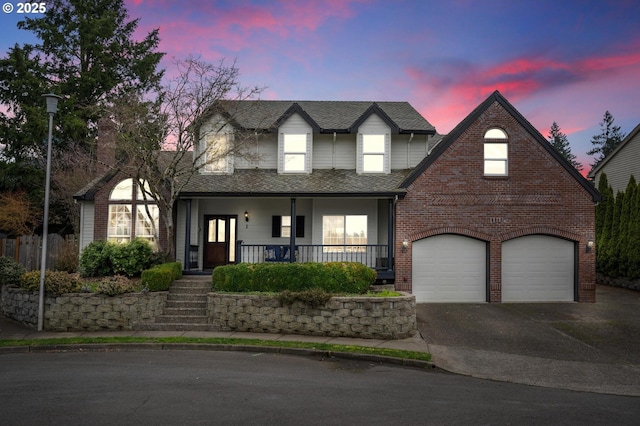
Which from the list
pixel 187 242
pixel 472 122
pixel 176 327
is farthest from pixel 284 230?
pixel 472 122

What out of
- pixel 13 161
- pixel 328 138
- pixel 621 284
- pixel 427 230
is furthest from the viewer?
pixel 13 161

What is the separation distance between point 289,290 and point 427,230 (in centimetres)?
658

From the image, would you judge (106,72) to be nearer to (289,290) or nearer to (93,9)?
(93,9)

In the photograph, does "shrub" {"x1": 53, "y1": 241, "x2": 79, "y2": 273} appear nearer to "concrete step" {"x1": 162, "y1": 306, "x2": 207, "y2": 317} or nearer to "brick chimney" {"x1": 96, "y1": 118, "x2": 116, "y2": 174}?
"brick chimney" {"x1": 96, "y1": 118, "x2": 116, "y2": 174}

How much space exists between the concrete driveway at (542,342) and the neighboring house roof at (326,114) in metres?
7.85

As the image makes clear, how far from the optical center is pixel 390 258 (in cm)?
1667

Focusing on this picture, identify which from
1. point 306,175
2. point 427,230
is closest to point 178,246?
point 306,175

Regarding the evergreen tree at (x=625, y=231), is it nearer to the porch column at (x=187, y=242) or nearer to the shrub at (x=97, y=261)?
the porch column at (x=187, y=242)

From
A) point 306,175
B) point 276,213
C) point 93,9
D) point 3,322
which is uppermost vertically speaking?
point 93,9

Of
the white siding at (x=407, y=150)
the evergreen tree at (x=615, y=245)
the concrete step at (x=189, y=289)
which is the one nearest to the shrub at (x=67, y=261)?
the concrete step at (x=189, y=289)

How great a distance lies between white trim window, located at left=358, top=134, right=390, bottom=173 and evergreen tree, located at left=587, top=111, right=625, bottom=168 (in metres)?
59.4

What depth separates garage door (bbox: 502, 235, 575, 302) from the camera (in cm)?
1683

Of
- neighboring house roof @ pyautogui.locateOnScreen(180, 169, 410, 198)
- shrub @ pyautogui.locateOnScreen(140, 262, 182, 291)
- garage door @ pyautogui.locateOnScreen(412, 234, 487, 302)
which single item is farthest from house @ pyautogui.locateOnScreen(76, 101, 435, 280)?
shrub @ pyautogui.locateOnScreen(140, 262, 182, 291)

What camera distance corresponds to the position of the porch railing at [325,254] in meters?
17.4
